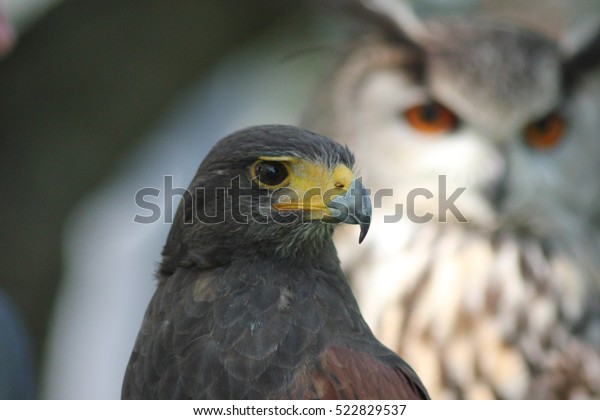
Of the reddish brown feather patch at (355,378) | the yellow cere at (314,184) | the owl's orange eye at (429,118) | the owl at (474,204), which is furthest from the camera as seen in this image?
the owl's orange eye at (429,118)

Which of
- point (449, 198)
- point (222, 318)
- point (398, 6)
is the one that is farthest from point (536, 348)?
point (222, 318)

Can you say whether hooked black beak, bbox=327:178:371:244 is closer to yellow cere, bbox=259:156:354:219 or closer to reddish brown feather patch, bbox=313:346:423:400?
yellow cere, bbox=259:156:354:219

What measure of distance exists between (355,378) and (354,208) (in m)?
0.31

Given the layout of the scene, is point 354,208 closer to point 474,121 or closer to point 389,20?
point 474,121

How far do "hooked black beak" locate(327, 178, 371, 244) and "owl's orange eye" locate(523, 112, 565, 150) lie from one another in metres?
1.41

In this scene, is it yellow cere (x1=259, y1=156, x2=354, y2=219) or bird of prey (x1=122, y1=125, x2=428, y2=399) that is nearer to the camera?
bird of prey (x1=122, y1=125, x2=428, y2=399)

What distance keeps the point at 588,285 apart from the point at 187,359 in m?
1.74

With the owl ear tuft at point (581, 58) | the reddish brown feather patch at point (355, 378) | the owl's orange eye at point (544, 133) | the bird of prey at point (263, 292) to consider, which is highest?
the owl ear tuft at point (581, 58)

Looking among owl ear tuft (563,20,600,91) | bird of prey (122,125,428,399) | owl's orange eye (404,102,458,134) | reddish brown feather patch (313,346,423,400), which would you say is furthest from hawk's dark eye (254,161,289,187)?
owl ear tuft (563,20,600,91)

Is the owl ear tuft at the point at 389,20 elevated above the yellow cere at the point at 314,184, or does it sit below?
above

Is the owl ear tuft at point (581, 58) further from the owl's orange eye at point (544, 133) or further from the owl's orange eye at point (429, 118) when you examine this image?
the owl's orange eye at point (429, 118)

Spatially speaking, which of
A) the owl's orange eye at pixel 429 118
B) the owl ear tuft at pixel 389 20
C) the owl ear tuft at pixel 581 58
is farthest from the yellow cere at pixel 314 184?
the owl ear tuft at pixel 581 58

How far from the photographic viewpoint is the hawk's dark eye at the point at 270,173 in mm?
1688

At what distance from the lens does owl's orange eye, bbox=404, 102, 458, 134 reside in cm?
286
